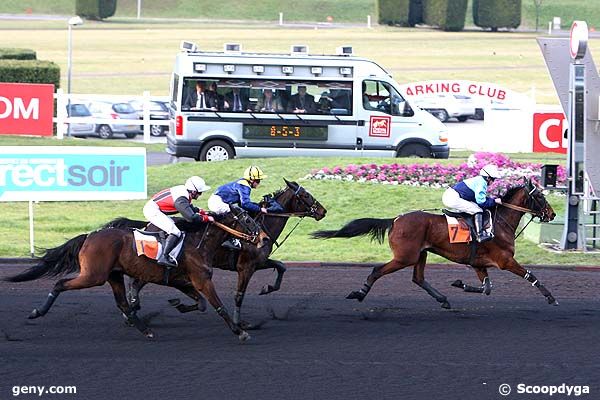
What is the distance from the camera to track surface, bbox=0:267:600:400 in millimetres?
10195

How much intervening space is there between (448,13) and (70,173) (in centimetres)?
6400

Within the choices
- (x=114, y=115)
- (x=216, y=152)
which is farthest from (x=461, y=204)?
(x=114, y=115)

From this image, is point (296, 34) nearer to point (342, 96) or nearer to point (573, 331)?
point (342, 96)

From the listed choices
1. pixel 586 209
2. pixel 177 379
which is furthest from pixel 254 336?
pixel 586 209

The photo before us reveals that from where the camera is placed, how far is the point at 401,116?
91.3 ft

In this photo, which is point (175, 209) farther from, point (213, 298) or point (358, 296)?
point (358, 296)

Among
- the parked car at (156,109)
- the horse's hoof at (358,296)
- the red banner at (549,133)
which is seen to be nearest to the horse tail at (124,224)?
the horse's hoof at (358,296)

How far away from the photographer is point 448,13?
78688mm

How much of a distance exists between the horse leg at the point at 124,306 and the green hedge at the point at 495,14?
6919 centimetres

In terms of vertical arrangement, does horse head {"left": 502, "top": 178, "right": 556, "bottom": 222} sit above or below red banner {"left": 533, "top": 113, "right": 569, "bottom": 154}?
below

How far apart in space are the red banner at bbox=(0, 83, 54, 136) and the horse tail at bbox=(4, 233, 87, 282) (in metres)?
17.7

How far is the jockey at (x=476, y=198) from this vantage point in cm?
1395

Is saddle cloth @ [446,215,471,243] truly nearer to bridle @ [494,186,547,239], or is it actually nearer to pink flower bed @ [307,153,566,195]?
bridle @ [494,186,547,239]

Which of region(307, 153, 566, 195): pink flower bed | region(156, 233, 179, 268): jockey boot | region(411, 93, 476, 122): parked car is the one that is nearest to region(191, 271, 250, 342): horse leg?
region(156, 233, 179, 268): jockey boot
